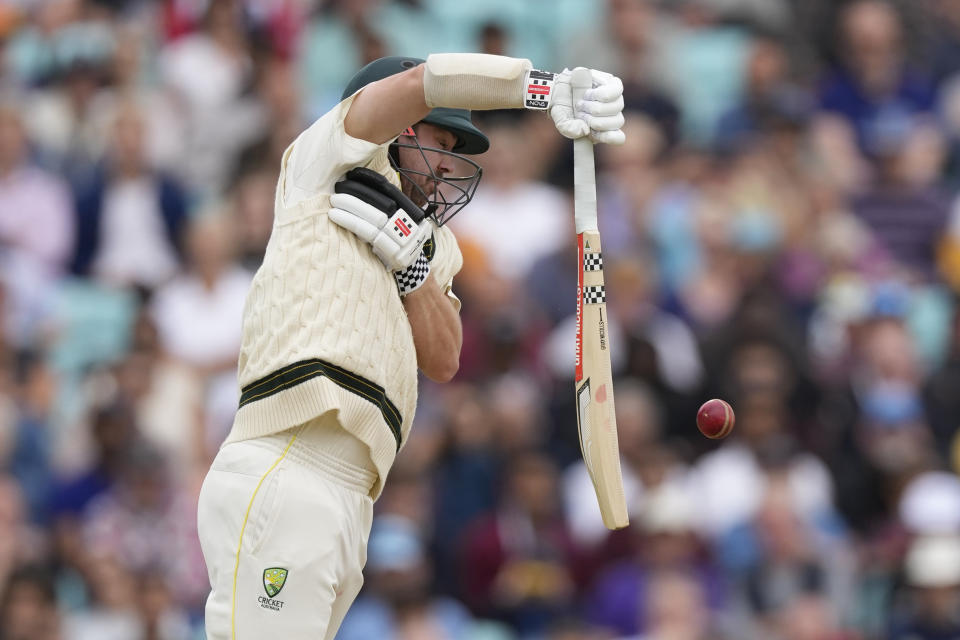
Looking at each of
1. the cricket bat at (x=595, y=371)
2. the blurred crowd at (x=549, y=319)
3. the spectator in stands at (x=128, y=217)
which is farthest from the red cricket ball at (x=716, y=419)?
the spectator in stands at (x=128, y=217)

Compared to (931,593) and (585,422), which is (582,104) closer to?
(585,422)

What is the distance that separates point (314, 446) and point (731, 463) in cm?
531

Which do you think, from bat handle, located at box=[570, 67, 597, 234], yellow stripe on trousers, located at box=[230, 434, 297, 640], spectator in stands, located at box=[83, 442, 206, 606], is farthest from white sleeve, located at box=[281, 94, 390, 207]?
spectator in stands, located at box=[83, 442, 206, 606]

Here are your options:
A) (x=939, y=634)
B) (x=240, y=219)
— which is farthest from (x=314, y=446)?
(x=240, y=219)

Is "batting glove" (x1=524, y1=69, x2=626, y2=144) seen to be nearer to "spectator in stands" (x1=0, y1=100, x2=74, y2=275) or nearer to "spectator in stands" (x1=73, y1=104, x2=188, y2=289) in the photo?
"spectator in stands" (x1=73, y1=104, x2=188, y2=289)

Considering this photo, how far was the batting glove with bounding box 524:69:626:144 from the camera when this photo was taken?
561cm

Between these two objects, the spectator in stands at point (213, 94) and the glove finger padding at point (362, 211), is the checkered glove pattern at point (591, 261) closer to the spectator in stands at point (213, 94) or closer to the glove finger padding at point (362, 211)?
the glove finger padding at point (362, 211)

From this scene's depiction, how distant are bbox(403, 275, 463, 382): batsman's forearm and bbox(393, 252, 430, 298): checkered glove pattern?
2cm

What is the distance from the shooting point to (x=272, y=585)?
572 cm

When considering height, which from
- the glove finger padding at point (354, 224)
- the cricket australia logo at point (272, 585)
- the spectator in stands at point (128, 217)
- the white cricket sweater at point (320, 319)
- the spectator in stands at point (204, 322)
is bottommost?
the cricket australia logo at point (272, 585)

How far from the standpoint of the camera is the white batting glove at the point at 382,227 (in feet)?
19.1

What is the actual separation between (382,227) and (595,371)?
2.76 feet

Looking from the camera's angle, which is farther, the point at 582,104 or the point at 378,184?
the point at 378,184

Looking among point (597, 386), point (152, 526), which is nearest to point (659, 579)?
point (152, 526)
